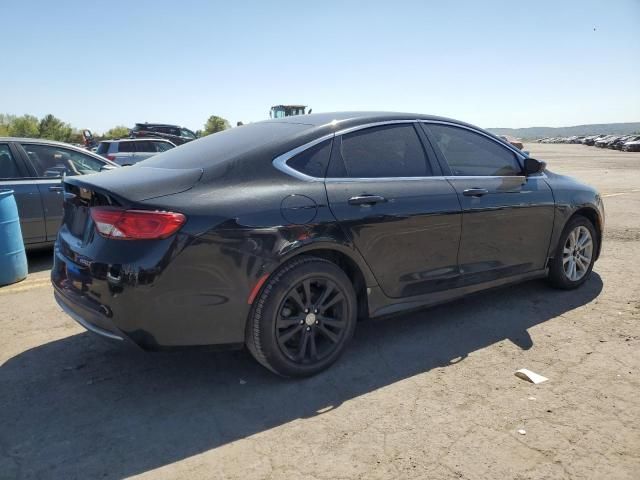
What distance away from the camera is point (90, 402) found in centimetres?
295

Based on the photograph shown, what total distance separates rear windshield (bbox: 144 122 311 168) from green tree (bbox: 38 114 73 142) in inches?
1929

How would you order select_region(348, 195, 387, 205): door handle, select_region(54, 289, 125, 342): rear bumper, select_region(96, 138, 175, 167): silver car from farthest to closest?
select_region(96, 138, 175, 167): silver car, select_region(348, 195, 387, 205): door handle, select_region(54, 289, 125, 342): rear bumper

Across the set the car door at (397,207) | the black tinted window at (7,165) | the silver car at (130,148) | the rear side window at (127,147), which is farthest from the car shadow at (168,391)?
the rear side window at (127,147)

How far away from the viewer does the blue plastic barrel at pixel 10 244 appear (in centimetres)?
501

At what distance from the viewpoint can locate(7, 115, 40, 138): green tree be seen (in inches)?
1788

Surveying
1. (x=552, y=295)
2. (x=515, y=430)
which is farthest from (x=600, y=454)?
(x=552, y=295)

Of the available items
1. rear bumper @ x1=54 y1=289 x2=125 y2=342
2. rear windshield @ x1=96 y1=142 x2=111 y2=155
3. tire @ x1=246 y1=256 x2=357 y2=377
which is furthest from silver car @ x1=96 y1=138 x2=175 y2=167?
tire @ x1=246 y1=256 x2=357 y2=377

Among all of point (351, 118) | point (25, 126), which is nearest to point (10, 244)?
point (351, 118)

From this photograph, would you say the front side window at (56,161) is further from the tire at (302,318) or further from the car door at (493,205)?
the car door at (493,205)

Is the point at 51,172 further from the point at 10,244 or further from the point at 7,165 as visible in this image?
the point at 10,244

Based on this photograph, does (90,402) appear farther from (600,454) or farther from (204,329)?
(600,454)

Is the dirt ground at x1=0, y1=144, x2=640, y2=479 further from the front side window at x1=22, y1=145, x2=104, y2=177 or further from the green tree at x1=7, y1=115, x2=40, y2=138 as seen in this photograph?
the green tree at x1=7, y1=115, x2=40, y2=138

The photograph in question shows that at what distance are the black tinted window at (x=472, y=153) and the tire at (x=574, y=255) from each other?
86 centimetres

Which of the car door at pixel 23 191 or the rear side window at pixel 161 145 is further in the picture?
the rear side window at pixel 161 145
